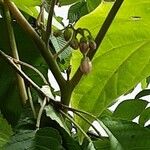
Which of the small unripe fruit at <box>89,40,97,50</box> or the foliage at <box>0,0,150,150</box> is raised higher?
the small unripe fruit at <box>89,40,97,50</box>

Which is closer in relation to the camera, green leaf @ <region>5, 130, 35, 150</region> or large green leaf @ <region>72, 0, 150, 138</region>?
green leaf @ <region>5, 130, 35, 150</region>

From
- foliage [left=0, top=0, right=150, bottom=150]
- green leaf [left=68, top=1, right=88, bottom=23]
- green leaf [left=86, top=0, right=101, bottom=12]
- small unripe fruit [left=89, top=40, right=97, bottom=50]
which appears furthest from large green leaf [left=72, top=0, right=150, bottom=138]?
green leaf [left=68, top=1, right=88, bottom=23]

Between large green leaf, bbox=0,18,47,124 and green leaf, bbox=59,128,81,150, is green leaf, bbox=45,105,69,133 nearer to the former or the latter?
green leaf, bbox=59,128,81,150

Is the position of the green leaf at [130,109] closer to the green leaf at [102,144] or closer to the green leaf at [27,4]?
the green leaf at [27,4]

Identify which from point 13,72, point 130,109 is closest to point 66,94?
point 13,72

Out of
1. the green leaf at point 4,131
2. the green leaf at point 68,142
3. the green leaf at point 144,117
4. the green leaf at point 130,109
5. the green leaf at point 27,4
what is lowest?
the green leaf at point 144,117

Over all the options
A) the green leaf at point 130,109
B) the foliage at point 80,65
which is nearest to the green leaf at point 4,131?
the foliage at point 80,65

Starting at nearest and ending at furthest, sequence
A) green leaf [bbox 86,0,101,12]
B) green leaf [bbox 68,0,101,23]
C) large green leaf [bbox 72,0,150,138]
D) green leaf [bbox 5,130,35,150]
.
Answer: green leaf [bbox 5,130,35,150] < large green leaf [bbox 72,0,150,138] < green leaf [bbox 86,0,101,12] < green leaf [bbox 68,0,101,23]
